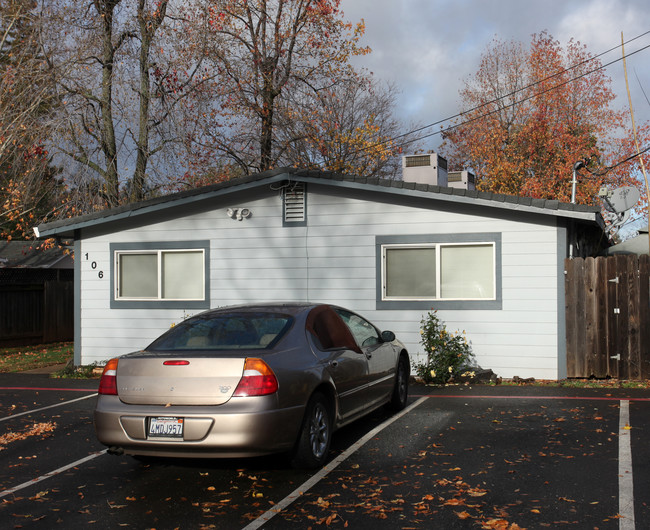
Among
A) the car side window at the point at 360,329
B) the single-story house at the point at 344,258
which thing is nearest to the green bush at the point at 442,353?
the single-story house at the point at 344,258

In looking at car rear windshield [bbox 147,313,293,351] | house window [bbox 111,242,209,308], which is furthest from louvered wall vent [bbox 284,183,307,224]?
car rear windshield [bbox 147,313,293,351]

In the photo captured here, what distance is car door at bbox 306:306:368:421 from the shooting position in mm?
6754

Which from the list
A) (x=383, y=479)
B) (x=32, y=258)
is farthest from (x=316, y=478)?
(x=32, y=258)

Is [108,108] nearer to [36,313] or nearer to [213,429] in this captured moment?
[36,313]

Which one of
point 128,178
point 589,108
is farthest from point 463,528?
point 589,108

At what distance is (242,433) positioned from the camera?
5.57 metres

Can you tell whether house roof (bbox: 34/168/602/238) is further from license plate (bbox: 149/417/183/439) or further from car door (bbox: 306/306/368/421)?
license plate (bbox: 149/417/183/439)

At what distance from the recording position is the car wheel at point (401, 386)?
884 cm

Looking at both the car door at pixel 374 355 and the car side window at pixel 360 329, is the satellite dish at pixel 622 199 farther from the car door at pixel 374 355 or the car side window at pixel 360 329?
the car side window at pixel 360 329

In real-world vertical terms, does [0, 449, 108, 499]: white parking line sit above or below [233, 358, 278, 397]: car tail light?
below

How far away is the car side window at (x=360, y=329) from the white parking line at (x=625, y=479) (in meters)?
2.80

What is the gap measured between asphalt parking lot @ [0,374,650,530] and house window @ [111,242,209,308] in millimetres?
4877

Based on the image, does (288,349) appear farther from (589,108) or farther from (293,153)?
(589,108)

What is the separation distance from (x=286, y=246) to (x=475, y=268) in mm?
3482
